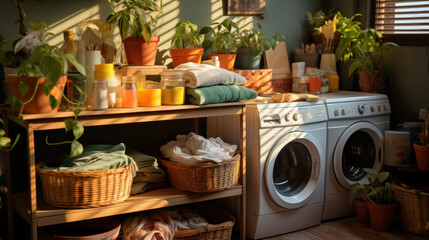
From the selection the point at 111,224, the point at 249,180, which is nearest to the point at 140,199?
the point at 111,224

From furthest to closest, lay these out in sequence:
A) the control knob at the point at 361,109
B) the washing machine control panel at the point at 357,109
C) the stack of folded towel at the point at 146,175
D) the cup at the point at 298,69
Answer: the cup at the point at 298,69 < the control knob at the point at 361,109 < the washing machine control panel at the point at 357,109 < the stack of folded towel at the point at 146,175

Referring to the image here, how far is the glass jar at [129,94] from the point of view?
2668mm

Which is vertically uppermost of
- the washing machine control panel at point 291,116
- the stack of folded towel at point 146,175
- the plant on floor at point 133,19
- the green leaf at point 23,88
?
the plant on floor at point 133,19

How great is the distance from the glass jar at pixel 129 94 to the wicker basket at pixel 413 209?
1.77 metres

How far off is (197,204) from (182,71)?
96 centimetres

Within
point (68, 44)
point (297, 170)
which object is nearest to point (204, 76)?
point (68, 44)

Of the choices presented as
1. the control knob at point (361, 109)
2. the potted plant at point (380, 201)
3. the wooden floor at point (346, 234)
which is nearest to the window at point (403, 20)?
the control knob at point (361, 109)

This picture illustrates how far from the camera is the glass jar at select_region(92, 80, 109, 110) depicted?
2551 millimetres

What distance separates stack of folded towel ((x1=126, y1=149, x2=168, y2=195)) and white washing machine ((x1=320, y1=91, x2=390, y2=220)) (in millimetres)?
1151

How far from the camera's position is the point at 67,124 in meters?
2.36

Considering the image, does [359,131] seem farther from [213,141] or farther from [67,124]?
[67,124]

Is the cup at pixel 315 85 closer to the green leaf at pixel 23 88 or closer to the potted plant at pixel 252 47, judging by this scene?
the potted plant at pixel 252 47

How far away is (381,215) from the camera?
130 inches

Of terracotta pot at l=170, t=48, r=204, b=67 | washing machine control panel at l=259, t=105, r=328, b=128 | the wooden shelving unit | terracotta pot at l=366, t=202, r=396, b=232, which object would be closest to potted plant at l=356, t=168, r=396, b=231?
terracotta pot at l=366, t=202, r=396, b=232
